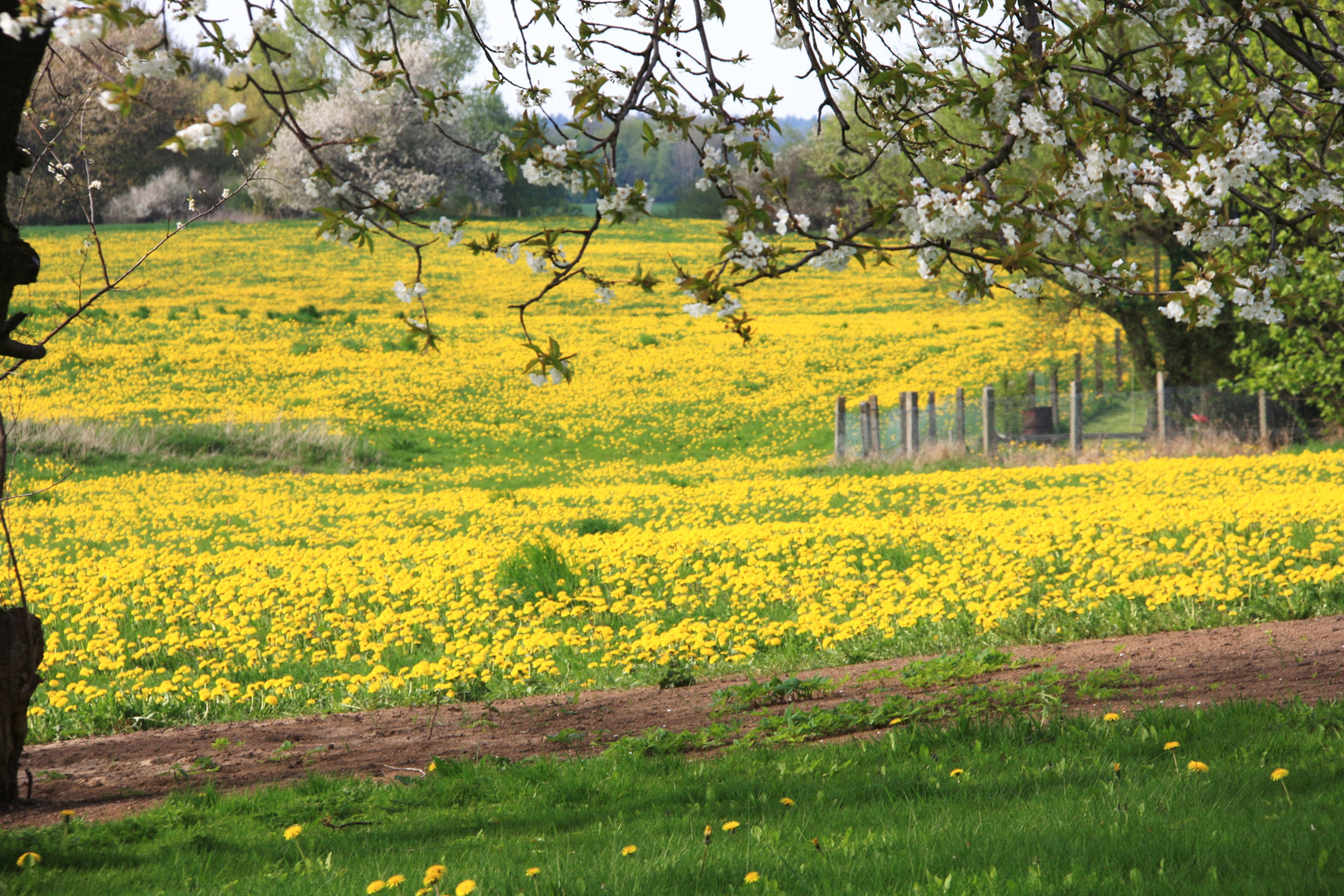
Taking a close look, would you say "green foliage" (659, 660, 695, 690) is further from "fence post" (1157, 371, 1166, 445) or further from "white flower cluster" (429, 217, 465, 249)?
"fence post" (1157, 371, 1166, 445)

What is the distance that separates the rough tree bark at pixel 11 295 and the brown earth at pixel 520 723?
35cm

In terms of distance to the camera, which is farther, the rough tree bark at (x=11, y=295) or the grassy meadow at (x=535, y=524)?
the grassy meadow at (x=535, y=524)

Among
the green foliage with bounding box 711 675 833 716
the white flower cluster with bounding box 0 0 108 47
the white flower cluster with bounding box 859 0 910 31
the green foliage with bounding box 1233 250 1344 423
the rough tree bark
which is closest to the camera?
the white flower cluster with bounding box 0 0 108 47

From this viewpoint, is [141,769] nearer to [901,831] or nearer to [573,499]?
[901,831]

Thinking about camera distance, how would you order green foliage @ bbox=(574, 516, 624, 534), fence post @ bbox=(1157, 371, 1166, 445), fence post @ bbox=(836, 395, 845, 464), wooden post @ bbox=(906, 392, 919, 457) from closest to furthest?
green foliage @ bbox=(574, 516, 624, 534) → fence post @ bbox=(1157, 371, 1166, 445) → wooden post @ bbox=(906, 392, 919, 457) → fence post @ bbox=(836, 395, 845, 464)

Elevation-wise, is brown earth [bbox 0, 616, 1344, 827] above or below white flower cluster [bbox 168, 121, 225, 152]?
below

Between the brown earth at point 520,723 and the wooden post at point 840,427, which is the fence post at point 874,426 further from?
the brown earth at point 520,723

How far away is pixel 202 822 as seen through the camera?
4461 millimetres

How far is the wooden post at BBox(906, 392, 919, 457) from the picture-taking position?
818 inches

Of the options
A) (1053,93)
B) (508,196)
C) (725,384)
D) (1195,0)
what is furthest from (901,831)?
(508,196)

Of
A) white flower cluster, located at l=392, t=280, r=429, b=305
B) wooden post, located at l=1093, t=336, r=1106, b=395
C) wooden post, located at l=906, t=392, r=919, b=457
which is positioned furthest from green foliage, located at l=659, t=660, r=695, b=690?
wooden post, located at l=1093, t=336, r=1106, b=395

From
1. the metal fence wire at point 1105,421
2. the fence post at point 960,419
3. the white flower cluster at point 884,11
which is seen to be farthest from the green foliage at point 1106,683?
the fence post at point 960,419

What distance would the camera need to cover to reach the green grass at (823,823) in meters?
3.12

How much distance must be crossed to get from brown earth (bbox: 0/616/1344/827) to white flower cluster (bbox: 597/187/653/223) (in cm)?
290
